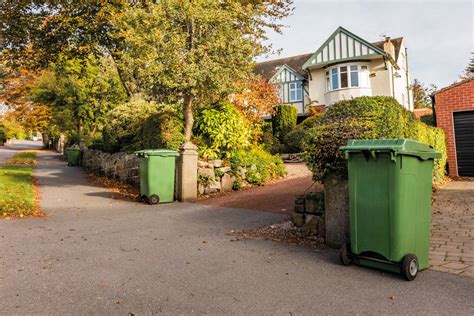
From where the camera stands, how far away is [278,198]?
28.0ft

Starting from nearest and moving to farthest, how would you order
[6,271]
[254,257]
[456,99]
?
[6,271], [254,257], [456,99]

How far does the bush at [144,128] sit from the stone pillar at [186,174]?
103cm

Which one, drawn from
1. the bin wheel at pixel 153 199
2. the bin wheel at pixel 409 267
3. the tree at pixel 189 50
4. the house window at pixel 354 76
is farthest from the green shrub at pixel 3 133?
the bin wheel at pixel 409 267

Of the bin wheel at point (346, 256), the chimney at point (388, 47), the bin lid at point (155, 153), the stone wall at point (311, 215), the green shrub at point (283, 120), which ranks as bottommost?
the bin wheel at point (346, 256)

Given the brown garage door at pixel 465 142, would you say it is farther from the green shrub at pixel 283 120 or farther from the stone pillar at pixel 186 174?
the green shrub at pixel 283 120

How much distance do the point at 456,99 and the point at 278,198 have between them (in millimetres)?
8185

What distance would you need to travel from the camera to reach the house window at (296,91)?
28.3 metres

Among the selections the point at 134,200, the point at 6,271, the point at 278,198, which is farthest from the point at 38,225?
the point at 278,198

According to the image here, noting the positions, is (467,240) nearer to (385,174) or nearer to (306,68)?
(385,174)

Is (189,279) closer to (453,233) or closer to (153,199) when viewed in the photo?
(453,233)

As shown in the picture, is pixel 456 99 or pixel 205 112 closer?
pixel 205 112

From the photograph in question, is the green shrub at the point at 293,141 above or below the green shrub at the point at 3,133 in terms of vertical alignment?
below

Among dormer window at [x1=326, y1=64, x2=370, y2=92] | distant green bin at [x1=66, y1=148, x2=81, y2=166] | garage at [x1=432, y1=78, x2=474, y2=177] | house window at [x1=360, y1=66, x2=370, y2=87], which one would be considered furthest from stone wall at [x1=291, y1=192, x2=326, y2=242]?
house window at [x1=360, y1=66, x2=370, y2=87]

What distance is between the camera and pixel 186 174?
9.09m
